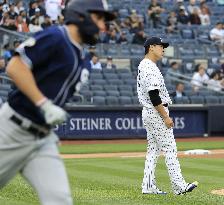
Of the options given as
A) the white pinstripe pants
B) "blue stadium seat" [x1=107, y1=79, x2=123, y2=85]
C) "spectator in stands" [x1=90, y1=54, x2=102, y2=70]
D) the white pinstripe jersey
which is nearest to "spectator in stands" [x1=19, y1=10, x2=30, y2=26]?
"spectator in stands" [x1=90, y1=54, x2=102, y2=70]

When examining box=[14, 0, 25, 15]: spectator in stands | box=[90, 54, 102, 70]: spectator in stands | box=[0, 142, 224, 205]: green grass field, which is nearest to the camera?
box=[0, 142, 224, 205]: green grass field

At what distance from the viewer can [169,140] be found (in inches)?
393

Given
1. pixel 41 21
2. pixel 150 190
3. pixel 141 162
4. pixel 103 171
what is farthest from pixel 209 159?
pixel 41 21

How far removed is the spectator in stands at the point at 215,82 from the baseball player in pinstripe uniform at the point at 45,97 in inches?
730

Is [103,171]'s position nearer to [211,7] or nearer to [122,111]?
[122,111]

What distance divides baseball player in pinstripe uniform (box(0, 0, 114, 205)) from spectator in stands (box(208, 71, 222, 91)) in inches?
730

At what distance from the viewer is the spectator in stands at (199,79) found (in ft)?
77.7

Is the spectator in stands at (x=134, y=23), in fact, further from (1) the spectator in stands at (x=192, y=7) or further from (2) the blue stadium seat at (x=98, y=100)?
(2) the blue stadium seat at (x=98, y=100)

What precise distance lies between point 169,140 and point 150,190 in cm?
75

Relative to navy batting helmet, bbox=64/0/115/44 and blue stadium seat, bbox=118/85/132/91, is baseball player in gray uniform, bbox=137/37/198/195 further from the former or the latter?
blue stadium seat, bbox=118/85/132/91

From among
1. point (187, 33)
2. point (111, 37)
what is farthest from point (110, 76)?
point (187, 33)

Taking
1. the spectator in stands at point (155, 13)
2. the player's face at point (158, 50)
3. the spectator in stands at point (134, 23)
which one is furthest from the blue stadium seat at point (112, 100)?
the player's face at point (158, 50)

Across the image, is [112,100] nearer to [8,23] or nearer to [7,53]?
[7,53]

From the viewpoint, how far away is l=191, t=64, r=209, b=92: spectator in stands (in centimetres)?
2369
